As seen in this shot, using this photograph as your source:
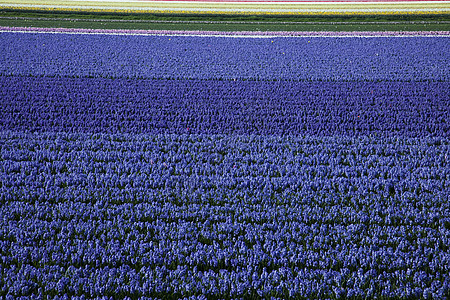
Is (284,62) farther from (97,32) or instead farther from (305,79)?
(97,32)

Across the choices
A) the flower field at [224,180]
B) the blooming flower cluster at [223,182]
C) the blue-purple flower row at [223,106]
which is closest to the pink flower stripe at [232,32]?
the flower field at [224,180]

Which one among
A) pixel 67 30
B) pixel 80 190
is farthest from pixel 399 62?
pixel 67 30

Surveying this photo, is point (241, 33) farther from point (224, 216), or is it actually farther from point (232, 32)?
point (224, 216)

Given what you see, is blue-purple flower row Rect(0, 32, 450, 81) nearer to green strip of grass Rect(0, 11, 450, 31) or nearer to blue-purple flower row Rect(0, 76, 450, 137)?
blue-purple flower row Rect(0, 76, 450, 137)

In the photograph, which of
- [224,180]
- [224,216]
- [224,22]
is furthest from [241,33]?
[224,216]

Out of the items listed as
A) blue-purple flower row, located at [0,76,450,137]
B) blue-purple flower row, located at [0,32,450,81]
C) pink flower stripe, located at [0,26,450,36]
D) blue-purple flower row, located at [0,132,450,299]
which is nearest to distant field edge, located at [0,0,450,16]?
pink flower stripe, located at [0,26,450,36]

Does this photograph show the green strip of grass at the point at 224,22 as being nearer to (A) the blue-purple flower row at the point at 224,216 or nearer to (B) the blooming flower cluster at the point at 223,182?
(B) the blooming flower cluster at the point at 223,182
